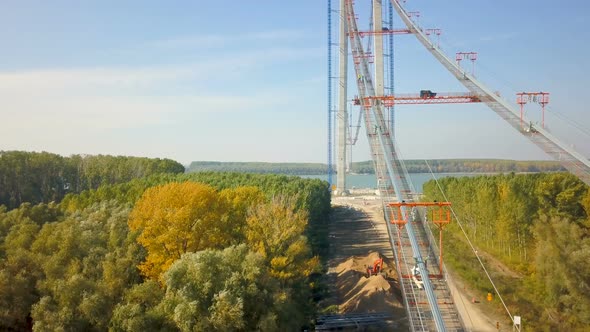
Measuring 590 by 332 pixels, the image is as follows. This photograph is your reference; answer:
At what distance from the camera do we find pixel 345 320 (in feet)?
56.2

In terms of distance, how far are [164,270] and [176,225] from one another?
160 cm

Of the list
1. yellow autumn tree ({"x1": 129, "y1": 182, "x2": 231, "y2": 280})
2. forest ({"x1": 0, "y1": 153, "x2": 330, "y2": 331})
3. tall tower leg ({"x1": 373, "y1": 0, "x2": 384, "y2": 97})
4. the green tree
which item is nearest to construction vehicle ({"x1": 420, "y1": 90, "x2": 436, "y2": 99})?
tall tower leg ({"x1": 373, "y1": 0, "x2": 384, "y2": 97})

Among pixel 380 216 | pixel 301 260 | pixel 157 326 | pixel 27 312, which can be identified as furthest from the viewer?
pixel 380 216

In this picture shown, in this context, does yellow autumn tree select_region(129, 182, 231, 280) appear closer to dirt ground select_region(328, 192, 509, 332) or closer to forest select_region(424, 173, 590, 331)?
dirt ground select_region(328, 192, 509, 332)

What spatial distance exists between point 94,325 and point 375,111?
1895cm

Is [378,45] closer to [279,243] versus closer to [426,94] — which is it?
[426,94]

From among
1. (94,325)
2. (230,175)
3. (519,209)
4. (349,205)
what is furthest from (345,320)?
(349,205)

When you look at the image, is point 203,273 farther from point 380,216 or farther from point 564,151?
point 380,216

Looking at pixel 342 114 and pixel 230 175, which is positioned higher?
pixel 342 114

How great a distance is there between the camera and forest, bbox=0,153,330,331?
40.4 ft

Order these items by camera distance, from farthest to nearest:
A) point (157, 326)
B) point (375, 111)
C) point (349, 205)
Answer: point (349, 205), point (375, 111), point (157, 326)

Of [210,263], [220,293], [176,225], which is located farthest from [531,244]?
[220,293]

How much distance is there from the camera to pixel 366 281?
21250mm

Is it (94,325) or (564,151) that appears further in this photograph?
(564,151)
